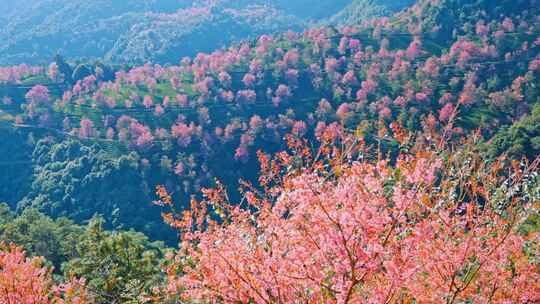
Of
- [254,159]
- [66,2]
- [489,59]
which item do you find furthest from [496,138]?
[66,2]

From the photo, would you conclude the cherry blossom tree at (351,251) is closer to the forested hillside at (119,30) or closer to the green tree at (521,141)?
the green tree at (521,141)

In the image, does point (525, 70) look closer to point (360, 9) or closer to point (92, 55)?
point (360, 9)

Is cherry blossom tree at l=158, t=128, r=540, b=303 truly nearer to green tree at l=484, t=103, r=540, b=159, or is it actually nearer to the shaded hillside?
green tree at l=484, t=103, r=540, b=159

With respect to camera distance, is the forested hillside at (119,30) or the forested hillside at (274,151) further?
the forested hillside at (119,30)

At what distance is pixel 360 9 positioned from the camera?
552ft

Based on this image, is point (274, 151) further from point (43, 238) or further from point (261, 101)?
point (43, 238)

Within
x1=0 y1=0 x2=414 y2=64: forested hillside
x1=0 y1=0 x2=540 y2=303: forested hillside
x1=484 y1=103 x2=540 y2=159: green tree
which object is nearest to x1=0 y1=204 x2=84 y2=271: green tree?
x1=0 y1=0 x2=540 y2=303: forested hillside

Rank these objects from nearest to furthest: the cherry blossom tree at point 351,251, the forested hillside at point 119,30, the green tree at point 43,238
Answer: the cherry blossom tree at point 351,251 < the green tree at point 43,238 < the forested hillside at point 119,30

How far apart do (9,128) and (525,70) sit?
73.3 metres

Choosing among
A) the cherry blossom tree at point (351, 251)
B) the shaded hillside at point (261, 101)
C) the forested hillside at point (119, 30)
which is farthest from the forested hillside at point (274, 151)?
the forested hillside at point (119, 30)

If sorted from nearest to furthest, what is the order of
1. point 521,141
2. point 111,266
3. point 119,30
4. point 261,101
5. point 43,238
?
point 111,266 < point 43,238 < point 521,141 < point 261,101 < point 119,30

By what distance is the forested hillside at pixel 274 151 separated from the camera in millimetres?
6715

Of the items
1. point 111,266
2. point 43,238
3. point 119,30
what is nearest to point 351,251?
point 111,266

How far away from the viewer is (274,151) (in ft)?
217
